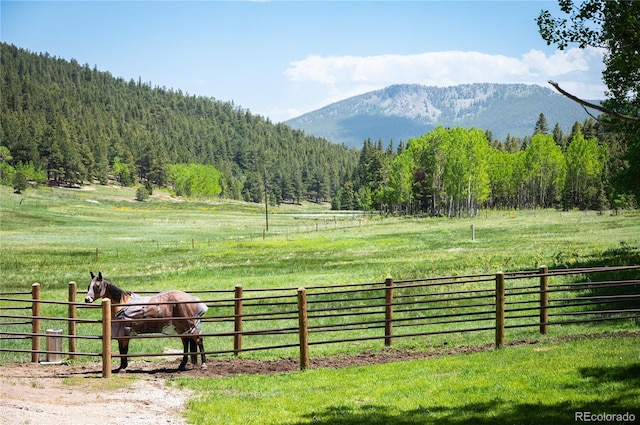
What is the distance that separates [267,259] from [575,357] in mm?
40133

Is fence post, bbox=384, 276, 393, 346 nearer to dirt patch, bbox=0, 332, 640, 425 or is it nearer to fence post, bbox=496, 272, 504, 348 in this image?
dirt patch, bbox=0, 332, 640, 425

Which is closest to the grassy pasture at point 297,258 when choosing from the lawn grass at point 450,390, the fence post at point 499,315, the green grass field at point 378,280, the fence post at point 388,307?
the green grass field at point 378,280

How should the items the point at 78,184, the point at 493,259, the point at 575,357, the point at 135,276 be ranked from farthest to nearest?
the point at 78,184
the point at 135,276
the point at 493,259
the point at 575,357

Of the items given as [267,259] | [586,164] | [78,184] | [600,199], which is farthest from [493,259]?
[78,184]

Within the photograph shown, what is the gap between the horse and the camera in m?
15.6

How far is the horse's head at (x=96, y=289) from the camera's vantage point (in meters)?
15.8

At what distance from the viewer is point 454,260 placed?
4162 cm

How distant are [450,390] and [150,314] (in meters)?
8.30

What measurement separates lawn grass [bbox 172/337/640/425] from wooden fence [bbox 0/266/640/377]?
1296 millimetres

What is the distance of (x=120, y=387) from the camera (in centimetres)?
1322

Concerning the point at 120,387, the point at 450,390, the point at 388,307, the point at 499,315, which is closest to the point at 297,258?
the point at 388,307

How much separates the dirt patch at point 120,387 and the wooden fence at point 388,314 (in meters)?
0.56

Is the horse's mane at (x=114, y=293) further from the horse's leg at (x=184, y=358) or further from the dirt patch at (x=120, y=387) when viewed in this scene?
the horse's leg at (x=184, y=358)

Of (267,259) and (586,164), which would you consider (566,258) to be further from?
(586,164)
